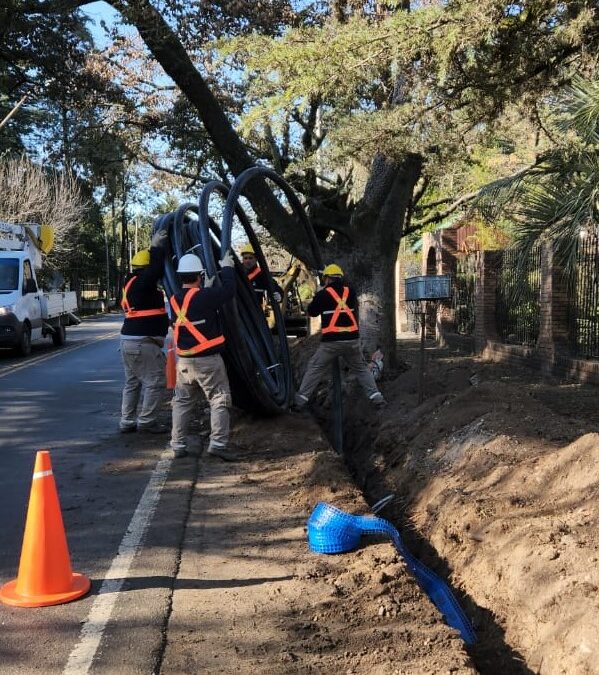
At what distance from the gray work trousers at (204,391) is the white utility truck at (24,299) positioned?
10957 millimetres

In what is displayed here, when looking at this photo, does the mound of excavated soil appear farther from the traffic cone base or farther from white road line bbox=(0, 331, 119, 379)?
white road line bbox=(0, 331, 119, 379)

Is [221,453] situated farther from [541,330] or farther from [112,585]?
[541,330]

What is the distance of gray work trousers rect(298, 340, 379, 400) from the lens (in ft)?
30.9

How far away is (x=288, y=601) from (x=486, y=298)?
12125 mm

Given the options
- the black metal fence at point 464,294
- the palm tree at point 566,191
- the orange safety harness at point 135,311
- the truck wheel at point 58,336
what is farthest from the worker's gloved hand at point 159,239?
the truck wheel at point 58,336

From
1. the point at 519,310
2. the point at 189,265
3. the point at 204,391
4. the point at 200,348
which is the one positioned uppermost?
the point at 189,265

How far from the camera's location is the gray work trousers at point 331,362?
9414 millimetres

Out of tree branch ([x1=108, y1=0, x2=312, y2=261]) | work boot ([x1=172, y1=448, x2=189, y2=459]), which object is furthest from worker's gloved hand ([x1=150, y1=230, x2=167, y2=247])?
tree branch ([x1=108, y1=0, x2=312, y2=261])

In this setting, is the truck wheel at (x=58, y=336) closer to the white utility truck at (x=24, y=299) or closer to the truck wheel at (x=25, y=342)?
the white utility truck at (x=24, y=299)

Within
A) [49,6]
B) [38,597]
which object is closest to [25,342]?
[49,6]

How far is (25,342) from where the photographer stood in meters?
17.6

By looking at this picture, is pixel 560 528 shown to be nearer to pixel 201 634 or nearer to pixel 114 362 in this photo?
pixel 201 634

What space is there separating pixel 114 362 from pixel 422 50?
12.1 metres

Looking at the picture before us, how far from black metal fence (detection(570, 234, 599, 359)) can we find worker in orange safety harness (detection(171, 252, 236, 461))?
614cm
